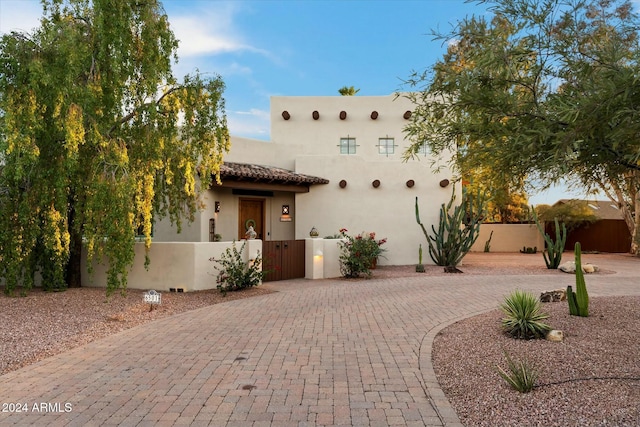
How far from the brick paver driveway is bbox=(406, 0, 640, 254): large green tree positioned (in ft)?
9.30

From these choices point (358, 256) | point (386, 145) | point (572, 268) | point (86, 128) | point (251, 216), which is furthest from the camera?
point (386, 145)

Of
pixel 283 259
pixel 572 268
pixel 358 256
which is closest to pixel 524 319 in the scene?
pixel 358 256

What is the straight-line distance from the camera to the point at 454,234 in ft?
56.1

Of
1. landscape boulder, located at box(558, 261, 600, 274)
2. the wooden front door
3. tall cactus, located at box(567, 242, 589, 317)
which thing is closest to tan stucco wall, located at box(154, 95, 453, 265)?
the wooden front door

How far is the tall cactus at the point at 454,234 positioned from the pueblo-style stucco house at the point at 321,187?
0.99m

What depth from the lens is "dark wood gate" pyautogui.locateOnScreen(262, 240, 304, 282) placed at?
1414 cm

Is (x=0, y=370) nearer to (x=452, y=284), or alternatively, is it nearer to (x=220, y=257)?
(x=220, y=257)

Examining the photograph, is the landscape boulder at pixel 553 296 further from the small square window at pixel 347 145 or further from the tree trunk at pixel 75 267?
the small square window at pixel 347 145

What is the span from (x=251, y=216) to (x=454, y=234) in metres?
8.46

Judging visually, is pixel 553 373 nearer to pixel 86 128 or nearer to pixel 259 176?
pixel 86 128

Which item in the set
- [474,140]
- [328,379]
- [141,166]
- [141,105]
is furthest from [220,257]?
[474,140]

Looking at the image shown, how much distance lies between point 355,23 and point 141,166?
852cm

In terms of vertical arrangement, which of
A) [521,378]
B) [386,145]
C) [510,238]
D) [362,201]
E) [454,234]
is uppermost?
[386,145]

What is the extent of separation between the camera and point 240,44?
14.3 metres
